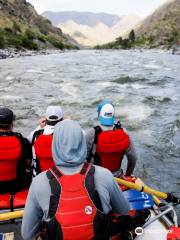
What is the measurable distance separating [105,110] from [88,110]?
12.7 metres

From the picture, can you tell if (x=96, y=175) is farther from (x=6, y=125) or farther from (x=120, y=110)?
(x=120, y=110)

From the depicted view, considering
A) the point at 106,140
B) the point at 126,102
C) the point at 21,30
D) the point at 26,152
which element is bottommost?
the point at 21,30

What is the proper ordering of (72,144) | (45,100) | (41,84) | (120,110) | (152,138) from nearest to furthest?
(72,144) < (152,138) < (120,110) < (45,100) < (41,84)

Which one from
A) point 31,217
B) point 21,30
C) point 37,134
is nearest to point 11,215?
point 37,134

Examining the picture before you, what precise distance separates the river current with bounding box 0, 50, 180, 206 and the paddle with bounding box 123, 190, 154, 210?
3.98 metres

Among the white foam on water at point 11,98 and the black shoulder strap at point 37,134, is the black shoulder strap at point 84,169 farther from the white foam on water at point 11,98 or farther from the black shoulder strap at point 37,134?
the white foam on water at point 11,98

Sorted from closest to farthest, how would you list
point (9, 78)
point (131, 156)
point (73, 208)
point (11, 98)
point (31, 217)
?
1. point (73, 208)
2. point (31, 217)
3. point (131, 156)
4. point (11, 98)
5. point (9, 78)

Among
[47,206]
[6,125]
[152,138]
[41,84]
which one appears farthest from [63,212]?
[41,84]

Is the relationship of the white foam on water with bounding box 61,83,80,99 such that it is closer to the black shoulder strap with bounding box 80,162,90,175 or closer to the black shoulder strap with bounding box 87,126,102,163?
the black shoulder strap with bounding box 87,126,102,163

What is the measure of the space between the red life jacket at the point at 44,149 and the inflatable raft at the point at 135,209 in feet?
2.12

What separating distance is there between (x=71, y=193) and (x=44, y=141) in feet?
8.08

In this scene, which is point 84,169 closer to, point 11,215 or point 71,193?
point 71,193

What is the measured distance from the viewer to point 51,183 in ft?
10.8

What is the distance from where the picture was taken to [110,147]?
5887 millimetres
